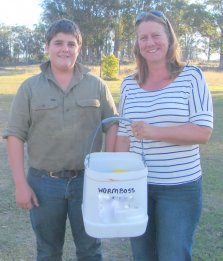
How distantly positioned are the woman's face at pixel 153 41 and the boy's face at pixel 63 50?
1.52 feet

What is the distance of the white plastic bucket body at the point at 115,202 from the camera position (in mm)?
2346

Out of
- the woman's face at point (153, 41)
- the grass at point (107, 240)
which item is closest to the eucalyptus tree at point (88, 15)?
the grass at point (107, 240)

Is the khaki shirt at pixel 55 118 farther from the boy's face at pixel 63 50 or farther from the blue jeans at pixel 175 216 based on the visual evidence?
the blue jeans at pixel 175 216

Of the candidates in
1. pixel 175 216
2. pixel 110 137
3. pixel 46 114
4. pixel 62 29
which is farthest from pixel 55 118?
pixel 175 216

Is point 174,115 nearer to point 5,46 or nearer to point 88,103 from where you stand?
point 88,103

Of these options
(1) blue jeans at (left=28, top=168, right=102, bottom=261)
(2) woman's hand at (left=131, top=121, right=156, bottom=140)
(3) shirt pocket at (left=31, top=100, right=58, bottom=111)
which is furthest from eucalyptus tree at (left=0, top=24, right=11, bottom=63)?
(2) woman's hand at (left=131, top=121, right=156, bottom=140)

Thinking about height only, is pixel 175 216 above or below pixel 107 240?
above

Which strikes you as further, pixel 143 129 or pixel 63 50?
pixel 63 50

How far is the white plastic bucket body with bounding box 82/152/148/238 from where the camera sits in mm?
2346

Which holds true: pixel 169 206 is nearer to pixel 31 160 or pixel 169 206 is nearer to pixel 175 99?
pixel 175 99

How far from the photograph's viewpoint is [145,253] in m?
2.83

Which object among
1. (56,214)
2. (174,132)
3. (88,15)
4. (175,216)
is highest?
(88,15)

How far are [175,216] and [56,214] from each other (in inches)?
34.6

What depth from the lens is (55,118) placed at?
9.52 ft
